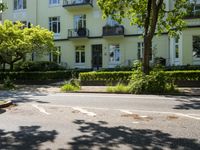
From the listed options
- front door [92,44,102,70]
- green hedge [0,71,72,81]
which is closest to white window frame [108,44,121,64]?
front door [92,44,102,70]

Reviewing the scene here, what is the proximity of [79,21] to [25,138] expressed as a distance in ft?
110

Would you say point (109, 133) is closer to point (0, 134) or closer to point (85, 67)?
point (0, 134)

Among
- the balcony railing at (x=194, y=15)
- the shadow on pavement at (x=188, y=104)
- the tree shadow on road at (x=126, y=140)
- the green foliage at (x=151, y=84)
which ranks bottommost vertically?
the tree shadow on road at (x=126, y=140)

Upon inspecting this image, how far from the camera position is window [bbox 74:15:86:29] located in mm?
40438

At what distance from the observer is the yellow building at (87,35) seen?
37.6 metres

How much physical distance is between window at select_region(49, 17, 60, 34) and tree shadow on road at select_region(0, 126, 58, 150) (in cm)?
3337

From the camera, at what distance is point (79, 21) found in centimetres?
4062

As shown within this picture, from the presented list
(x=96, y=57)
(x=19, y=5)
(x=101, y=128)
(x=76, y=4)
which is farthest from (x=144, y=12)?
(x=19, y=5)

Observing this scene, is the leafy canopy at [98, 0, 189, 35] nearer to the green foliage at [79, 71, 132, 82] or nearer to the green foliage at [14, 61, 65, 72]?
the green foliage at [79, 71, 132, 82]

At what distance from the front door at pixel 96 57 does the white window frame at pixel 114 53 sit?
126 centimetres

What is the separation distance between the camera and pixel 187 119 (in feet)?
33.1

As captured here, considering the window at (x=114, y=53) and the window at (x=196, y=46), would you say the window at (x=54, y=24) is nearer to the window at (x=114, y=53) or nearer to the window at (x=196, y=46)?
the window at (x=114, y=53)

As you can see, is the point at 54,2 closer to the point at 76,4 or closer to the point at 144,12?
the point at 76,4

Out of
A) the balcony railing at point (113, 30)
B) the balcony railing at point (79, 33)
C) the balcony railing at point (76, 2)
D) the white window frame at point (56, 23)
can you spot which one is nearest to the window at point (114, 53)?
the balcony railing at point (113, 30)
